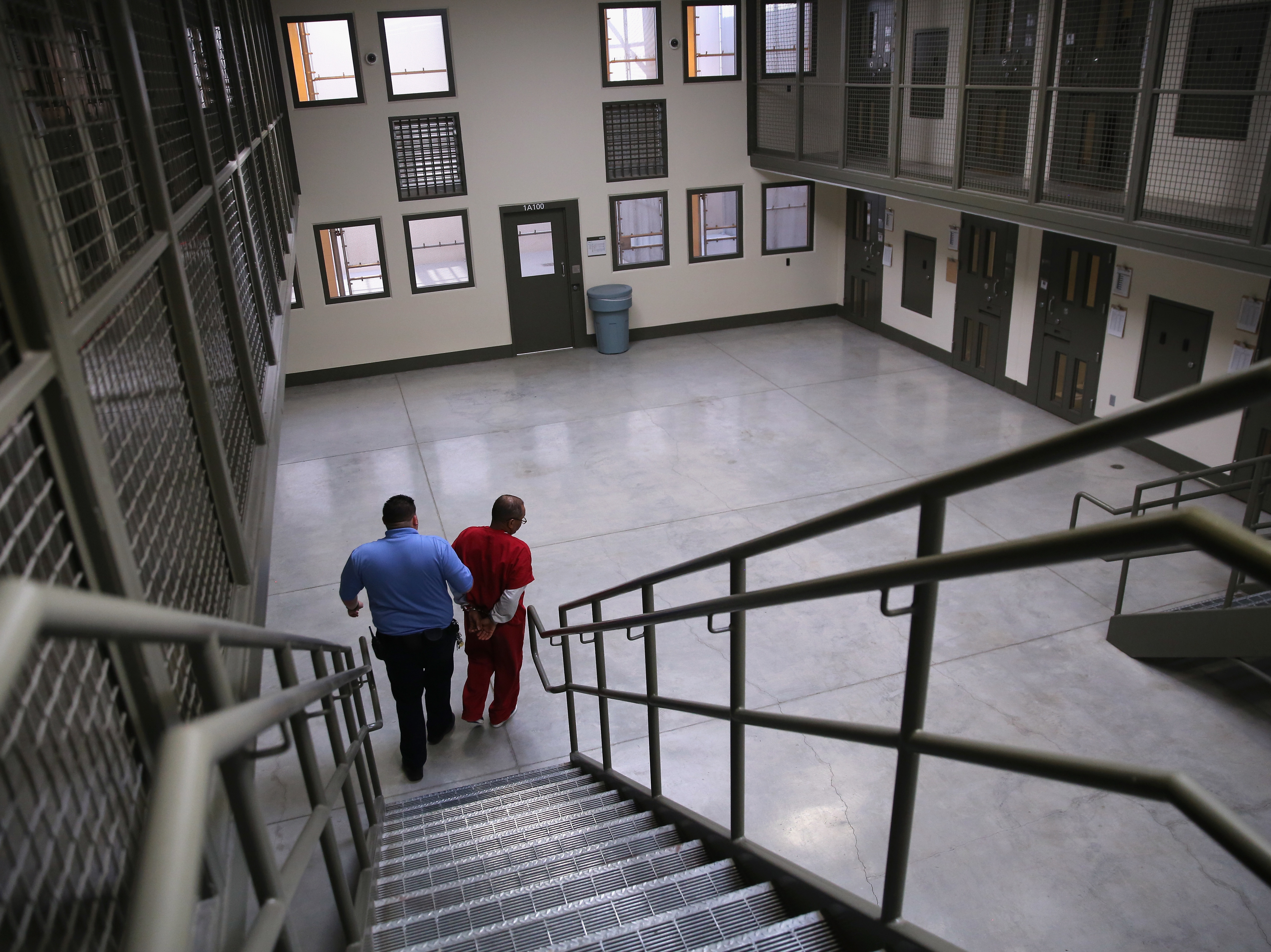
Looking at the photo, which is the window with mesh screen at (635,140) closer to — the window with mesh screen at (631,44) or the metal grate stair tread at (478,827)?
the window with mesh screen at (631,44)

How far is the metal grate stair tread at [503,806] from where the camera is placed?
14.6ft

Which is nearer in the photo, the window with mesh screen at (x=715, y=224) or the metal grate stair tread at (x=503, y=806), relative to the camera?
the metal grate stair tread at (x=503, y=806)

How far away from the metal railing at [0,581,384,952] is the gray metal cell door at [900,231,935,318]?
11.3 metres

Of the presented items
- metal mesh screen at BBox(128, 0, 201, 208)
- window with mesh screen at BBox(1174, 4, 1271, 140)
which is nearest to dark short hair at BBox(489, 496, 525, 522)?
metal mesh screen at BBox(128, 0, 201, 208)

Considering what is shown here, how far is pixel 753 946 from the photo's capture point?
88.6 inches

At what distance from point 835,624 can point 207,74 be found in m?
5.20

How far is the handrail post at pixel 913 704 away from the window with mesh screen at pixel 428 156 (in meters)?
12.0

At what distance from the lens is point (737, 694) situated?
9.00 ft

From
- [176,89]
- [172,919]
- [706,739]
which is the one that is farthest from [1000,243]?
[172,919]

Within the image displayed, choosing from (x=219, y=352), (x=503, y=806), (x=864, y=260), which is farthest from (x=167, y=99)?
(x=864, y=260)

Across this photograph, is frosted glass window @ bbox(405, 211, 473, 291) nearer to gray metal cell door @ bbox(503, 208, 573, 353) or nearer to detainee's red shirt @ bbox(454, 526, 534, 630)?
gray metal cell door @ bbox(503, 208, 573, 353)

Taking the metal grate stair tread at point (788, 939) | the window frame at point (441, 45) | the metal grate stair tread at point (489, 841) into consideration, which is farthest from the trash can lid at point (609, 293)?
the metal grate stair tread at point (788, 939)

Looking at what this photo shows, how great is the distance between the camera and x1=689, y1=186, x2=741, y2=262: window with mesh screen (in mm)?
13727

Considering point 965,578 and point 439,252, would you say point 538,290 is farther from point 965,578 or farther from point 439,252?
point 965,578
